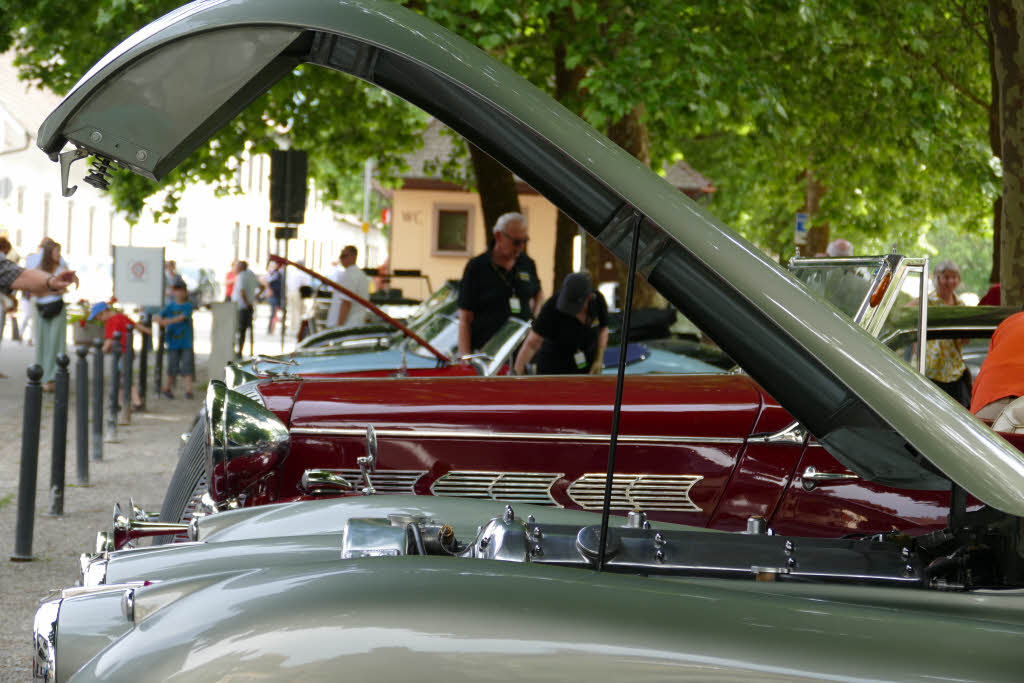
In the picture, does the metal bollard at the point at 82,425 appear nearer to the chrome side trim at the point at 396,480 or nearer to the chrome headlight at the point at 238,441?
the chrome headlight at the point at 238,441

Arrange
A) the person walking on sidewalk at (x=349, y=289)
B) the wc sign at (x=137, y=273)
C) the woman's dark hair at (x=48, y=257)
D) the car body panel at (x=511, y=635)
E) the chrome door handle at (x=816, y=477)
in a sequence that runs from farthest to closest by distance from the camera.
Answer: the person walking on sidewalk at (x=349, y=289)
the wc sign at (x=137, y=273)
the woman's dark hair at (x=48, y=257)
the chrome door handle at (x=816, y=477)
the car body panel at (x=511, y=635)

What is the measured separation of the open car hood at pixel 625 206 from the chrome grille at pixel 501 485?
6.70 ft

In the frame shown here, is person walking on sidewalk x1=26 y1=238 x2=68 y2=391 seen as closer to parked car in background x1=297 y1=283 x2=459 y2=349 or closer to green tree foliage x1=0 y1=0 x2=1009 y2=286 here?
green tree foliage x1=0 y1=0 x2=1009 y2=286

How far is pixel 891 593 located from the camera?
2.26 metres

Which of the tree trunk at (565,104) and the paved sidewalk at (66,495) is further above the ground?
the tree trunk at (565,104)

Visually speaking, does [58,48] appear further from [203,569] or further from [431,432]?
[203,569]

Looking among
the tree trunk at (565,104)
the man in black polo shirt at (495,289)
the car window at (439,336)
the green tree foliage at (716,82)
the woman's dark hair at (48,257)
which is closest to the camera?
the man in black polo shirt at (495,289)

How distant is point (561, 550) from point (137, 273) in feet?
41.0

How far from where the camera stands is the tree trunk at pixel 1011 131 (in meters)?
7.74

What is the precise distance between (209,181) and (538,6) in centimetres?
739

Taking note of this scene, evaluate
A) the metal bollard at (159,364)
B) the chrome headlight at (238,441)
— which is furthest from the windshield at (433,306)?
the chrome headlight at (238,441)

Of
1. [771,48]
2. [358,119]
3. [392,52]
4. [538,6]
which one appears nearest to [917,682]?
[392,52]

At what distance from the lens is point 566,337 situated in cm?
798

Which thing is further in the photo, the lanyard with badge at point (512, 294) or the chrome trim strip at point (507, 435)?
the lanyard with badge at point (512, 294)
